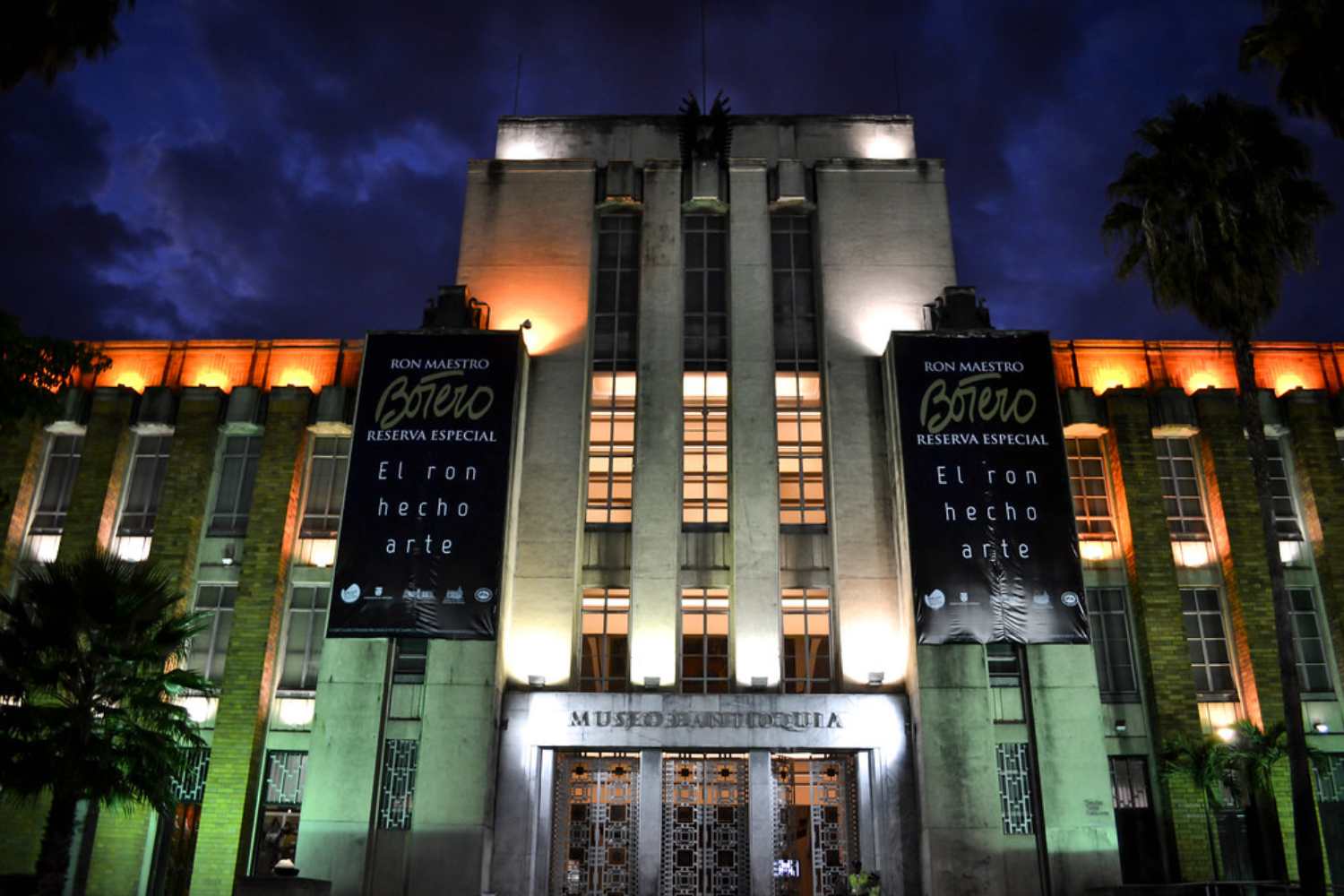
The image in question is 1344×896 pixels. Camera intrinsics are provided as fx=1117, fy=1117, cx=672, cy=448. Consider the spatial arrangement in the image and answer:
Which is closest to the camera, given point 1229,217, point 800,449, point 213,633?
point 1229,217

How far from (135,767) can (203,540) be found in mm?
11398

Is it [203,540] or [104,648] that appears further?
[203,540]

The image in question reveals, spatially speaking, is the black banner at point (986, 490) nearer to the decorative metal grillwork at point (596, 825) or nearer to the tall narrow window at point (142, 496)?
the decorative metal grillwork at point (596, 825)

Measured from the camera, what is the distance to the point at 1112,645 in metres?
29.1

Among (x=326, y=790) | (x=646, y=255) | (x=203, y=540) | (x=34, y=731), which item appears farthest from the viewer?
(x=646, y=255)

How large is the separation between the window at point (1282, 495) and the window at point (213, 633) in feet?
92.0

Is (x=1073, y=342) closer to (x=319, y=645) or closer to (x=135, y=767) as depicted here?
(x=319, y=645)

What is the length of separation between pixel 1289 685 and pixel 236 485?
26.2m

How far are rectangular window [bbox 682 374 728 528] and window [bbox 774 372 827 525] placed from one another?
154cm

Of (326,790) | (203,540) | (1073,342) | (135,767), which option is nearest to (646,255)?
(1073,342)

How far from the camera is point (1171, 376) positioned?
32000mm

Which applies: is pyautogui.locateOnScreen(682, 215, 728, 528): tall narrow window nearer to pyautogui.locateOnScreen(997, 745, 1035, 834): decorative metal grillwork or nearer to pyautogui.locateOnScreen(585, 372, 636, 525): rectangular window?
pyautogui.locateOnScreen(585, 372, 636, 525): rectangular window

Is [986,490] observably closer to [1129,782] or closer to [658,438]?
[1129,782]

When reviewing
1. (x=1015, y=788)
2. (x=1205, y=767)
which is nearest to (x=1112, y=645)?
(x=1205, y=767)
